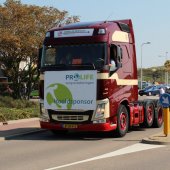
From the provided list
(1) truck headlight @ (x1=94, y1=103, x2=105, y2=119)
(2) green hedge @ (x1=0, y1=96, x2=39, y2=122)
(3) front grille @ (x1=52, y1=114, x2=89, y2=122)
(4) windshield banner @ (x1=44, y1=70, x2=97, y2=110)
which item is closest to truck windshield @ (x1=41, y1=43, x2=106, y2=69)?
(4) windshield banner @ (x1=44, y1=70, x2=97, y2=110)

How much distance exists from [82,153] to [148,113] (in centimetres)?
660

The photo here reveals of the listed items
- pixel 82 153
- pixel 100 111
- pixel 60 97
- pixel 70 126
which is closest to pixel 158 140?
pixel 100 111

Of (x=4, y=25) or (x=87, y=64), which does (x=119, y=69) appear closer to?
(x=87, y=64)

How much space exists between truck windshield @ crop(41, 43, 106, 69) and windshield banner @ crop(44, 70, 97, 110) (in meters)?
0.29

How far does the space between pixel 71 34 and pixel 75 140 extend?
3.37 m

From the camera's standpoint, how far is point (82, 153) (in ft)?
41.2

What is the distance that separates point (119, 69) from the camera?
1591 cm

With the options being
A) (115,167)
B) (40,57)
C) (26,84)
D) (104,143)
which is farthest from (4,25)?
(115,167)

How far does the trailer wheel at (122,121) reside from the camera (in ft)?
52.0

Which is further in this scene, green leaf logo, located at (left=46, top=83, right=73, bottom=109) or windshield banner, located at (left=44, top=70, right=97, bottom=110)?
green leaf logo, located at (left=46, top=83, right=73, bottom=109)

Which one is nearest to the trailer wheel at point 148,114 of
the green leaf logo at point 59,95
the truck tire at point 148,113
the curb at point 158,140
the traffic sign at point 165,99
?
the truck tire at point 148,113

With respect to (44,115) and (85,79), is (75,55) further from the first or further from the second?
(44,115)

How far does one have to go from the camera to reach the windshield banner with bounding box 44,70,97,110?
50.1 feet

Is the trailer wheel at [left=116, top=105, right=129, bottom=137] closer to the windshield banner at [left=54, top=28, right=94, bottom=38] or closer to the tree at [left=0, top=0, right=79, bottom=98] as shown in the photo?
the windshield banner at [left=54, top=28, right=94, bottom=38]
